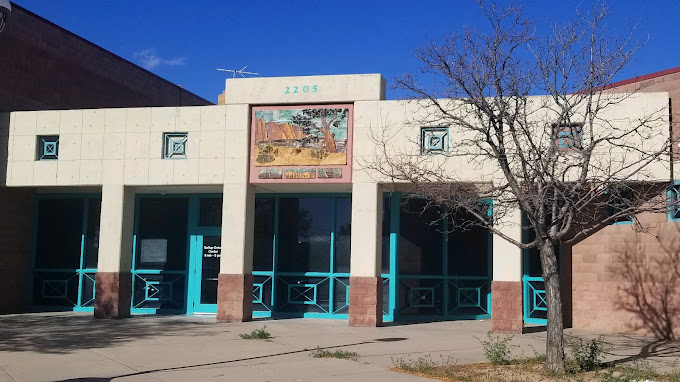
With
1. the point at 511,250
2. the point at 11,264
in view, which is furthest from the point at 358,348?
the point at 11,264

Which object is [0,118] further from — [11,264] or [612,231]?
Answer: [612,231]

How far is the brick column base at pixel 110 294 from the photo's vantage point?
19250 millimetres

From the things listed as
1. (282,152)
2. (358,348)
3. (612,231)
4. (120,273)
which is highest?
(282,152)

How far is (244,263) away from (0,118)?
8297 millimetres

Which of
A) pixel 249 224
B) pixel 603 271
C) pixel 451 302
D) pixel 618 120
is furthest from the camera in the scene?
pixel 451 302

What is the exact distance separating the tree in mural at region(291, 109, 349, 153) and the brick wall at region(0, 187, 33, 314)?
29.9 ft

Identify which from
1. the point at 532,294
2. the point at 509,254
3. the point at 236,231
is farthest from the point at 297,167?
the point at 532,294

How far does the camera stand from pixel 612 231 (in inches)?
692

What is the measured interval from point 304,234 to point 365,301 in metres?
3.71

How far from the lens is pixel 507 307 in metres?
16.8

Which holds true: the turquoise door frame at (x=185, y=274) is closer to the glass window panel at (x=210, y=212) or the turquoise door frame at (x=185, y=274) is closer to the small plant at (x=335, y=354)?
the glass window panel at (x=210, y=212)

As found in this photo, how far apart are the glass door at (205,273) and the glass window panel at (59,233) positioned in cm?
405

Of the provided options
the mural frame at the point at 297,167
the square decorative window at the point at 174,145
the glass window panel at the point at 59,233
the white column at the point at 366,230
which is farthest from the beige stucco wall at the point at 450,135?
the glass window panel at the point at 59,233

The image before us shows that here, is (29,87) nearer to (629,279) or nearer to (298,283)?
(298,283)
